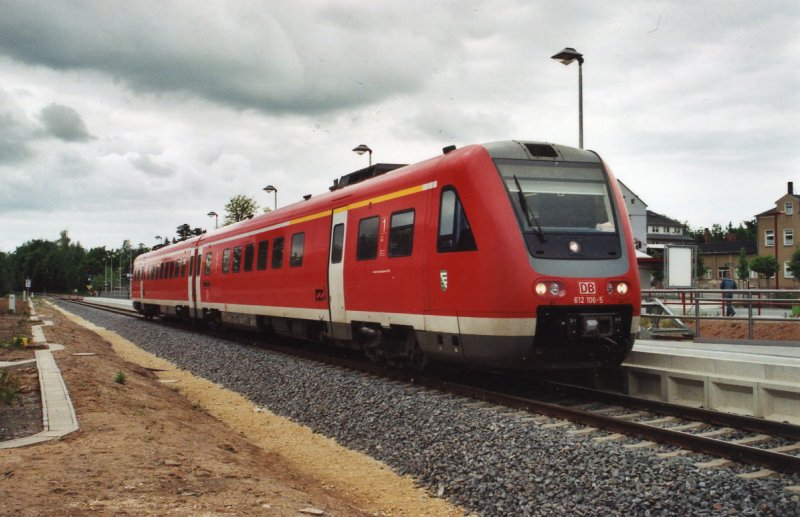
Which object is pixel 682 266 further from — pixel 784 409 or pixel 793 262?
pixel 793 262

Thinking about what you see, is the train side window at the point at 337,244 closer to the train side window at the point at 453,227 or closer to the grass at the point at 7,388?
the train side window at the point at 453,227

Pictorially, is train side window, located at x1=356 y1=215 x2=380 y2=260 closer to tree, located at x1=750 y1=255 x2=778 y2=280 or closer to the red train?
the red train

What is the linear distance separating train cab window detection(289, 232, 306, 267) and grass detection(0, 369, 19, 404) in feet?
18.4

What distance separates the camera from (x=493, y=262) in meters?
8.62

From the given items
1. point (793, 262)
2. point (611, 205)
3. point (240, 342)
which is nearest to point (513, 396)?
point (611, 205)

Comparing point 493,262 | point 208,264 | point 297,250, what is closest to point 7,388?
point 493,262

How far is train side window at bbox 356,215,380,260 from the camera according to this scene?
11.5 meters

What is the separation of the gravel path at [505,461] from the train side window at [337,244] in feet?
7.57

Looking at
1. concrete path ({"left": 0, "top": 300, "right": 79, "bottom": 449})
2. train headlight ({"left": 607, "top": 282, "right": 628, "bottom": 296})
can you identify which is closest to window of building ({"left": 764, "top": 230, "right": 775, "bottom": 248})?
train headlight ({"left": 607, "top": 282, "right": 628, "bottom": 296})

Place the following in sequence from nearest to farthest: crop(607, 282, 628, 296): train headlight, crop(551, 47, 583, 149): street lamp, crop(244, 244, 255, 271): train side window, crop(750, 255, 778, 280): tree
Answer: crop(607, 282, 628, 296): train headlight → crop(551, 47, 583, 149): street lamp → crop(244, 244, 255, 271): train side window → crop(750, 255, 778, 280): tree

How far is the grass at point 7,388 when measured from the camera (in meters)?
8.91

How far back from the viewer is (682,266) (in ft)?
53.7

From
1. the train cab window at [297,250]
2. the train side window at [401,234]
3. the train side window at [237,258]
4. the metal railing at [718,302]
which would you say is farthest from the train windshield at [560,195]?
the train side window at [237,258]

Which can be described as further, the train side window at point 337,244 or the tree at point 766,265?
the tree at point 766,265
